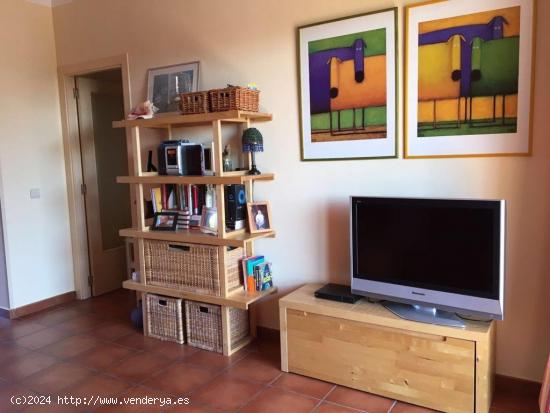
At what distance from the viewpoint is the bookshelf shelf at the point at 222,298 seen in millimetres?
2918

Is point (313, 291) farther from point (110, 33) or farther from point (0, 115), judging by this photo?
point (0, 115)

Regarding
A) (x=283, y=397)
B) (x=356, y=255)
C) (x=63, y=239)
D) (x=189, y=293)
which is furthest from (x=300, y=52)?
(x=63, y=239)

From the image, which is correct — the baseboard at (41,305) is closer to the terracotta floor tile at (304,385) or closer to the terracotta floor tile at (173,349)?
the terracotta floor tile at (173,349)

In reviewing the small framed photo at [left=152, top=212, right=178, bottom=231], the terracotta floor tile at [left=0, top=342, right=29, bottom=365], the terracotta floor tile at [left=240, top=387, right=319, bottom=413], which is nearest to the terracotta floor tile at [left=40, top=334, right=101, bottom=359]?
the terracotta floor tile at [left=0, top=342, right=29, bottom=365]

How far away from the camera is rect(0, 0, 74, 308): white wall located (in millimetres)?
3826

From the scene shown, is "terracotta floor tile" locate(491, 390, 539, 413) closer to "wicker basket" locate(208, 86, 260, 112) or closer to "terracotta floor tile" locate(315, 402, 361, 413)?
"terracotta floor tile" locate(315, 402, 361, 413)

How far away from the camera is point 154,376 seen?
282 cm

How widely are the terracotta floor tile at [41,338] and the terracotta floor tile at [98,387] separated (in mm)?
792

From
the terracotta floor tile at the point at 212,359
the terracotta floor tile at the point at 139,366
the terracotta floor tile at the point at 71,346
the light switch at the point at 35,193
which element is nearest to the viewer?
the terracotta floor tile at the point at 139,366

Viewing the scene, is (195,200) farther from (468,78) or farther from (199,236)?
(468,78)

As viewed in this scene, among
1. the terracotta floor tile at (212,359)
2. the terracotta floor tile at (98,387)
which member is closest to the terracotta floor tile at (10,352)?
the terracotta floor tile at (98,387)

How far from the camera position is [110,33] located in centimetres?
379

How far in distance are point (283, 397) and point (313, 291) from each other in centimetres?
66

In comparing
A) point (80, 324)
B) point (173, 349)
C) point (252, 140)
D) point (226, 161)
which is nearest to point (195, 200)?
point (226, 161)
